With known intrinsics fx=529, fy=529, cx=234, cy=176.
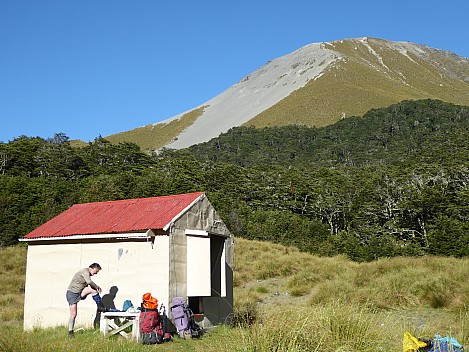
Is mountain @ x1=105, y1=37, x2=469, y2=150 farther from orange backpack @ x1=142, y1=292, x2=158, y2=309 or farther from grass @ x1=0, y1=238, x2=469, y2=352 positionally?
orange backpack @ x1=142, y1=292, x2=158, y2=309

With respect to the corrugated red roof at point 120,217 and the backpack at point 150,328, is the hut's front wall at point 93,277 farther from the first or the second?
the backpack at point 150,328

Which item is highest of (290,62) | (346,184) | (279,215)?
(290,62)

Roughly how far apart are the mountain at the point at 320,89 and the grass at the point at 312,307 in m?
83.0

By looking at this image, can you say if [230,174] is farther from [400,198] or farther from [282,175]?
[400,198]

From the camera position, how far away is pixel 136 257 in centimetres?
1112

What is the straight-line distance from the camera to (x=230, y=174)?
52031 millimetres

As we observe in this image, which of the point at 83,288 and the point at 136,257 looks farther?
the point at 136,257

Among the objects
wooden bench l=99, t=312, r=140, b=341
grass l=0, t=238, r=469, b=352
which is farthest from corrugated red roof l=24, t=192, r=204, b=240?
grass l=0, t=238, r=469, b=352

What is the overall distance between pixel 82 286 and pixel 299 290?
9.85 m

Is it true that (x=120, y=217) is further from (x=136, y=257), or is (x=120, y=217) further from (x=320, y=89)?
(x=320, y=89)

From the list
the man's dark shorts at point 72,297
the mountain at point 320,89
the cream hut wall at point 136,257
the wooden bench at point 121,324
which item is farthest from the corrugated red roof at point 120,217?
the mountain at point 320,89

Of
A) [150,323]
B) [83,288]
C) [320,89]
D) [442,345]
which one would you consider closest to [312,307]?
[150,323]

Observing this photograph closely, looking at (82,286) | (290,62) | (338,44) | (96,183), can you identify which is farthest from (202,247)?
(338,44)

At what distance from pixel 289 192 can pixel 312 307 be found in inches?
1578
